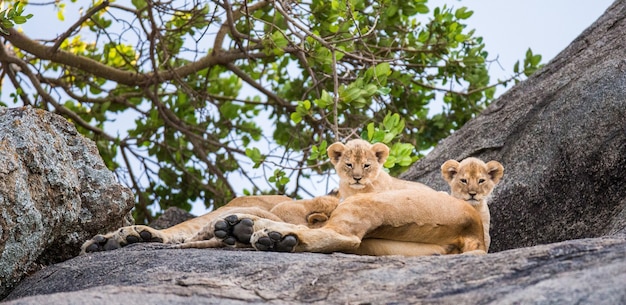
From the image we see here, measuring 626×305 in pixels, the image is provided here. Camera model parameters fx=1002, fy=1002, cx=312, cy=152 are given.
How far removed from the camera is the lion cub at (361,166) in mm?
7344

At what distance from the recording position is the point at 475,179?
6.71 metres

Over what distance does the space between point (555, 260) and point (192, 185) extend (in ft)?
23.3

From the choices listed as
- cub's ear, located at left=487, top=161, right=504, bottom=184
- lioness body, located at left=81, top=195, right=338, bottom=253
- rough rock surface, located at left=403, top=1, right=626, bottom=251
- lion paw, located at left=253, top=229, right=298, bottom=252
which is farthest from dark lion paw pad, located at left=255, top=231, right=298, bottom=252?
cub's ear, located at left=487, top=161, right=504, bottom=184

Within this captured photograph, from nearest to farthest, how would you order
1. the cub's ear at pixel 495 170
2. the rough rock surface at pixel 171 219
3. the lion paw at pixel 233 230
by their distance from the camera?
the lion paw at pixel 233 230 → the cub's ear at pixel 495 170 → the rough rock surface at pixel 171 219

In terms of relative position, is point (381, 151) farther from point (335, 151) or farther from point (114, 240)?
point (114, 240)

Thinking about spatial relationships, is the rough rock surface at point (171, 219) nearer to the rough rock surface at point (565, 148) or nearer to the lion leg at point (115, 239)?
the lion leg at point (115, 239)

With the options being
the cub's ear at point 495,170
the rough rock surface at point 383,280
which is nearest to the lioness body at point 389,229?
the rough rock surface at point 383,280

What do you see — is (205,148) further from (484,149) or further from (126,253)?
(126,253)

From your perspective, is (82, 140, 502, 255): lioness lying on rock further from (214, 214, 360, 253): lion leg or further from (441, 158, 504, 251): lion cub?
(441, 158, 504, 251): lion cub

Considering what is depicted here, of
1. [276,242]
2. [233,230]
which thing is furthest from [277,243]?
[233,230]

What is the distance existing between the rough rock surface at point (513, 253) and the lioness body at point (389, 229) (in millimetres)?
270

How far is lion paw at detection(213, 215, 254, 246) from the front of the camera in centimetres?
540

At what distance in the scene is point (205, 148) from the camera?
35.1ft

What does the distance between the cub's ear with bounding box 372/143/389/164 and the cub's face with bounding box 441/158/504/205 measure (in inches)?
24.8
